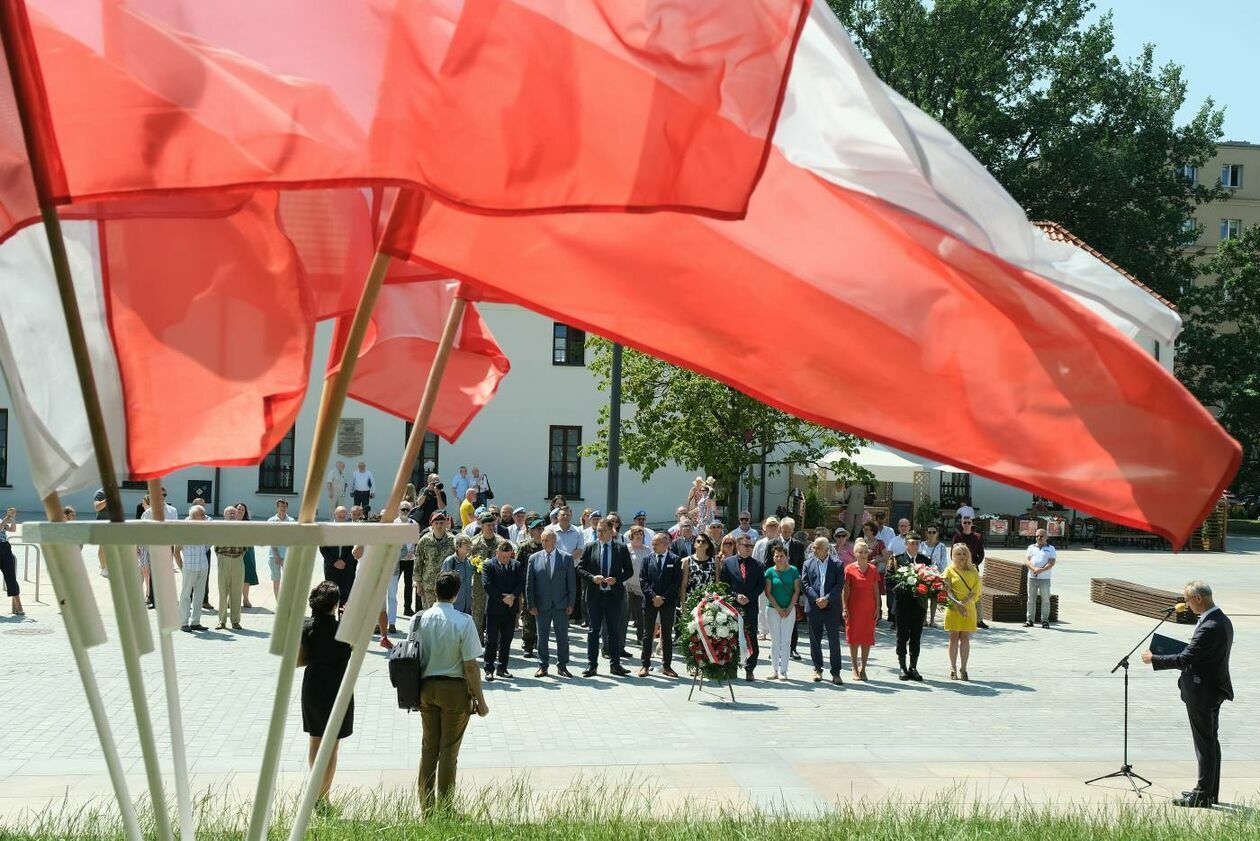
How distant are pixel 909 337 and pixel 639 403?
66.7ft

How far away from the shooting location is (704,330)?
13.1 ft

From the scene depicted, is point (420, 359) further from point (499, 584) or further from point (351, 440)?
point (351, 440)

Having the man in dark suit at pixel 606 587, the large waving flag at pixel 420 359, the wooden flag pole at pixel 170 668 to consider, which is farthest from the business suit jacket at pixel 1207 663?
the wooden flag pole at pixel 170 668

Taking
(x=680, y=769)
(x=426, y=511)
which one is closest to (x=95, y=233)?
(x=680, y=769)

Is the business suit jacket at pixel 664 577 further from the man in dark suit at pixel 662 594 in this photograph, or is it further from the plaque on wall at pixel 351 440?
the plaque on wall at pixel 351 440

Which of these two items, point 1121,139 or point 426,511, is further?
point 1121,139

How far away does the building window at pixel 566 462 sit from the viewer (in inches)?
1591

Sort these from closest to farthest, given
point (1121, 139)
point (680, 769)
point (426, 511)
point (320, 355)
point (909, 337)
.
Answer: point (909, 337), point (680, 769), point (426, 511), point (320, 355), point (1121, 139)

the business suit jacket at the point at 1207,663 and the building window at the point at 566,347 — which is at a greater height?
the building window at the point at 566,347

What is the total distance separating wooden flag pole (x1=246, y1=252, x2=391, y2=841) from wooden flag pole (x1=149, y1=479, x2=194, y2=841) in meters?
0.33

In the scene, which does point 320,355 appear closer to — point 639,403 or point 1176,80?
point 639,403

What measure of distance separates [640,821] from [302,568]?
18.0 ft

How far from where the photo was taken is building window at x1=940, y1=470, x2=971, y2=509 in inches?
1729

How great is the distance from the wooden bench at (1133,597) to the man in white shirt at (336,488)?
61.9 ft
